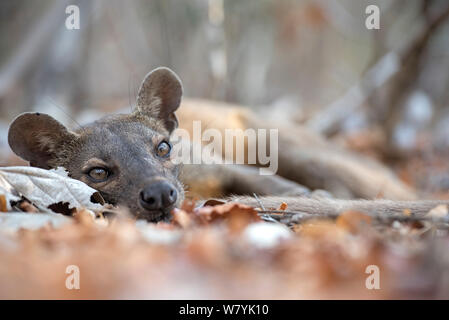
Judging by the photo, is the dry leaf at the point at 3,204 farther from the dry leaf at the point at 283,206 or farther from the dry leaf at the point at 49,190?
the dry leaf at the point at 283,206

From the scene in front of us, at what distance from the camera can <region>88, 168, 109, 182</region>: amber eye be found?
3.45 m

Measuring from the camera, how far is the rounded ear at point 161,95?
4.31 meters

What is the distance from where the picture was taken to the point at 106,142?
361 cm

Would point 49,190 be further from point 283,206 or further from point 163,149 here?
point 283,206

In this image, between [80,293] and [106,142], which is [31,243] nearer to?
[80,293]

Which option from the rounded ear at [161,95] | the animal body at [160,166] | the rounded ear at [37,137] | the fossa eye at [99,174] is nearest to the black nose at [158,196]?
the animal body at [160,166]

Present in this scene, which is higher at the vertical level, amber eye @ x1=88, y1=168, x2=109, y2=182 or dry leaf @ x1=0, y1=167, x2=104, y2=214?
amber eye @ x1=88, y1=168, x2=109, y2=182

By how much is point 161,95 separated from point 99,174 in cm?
124

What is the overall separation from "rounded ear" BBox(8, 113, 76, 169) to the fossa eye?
0.42m

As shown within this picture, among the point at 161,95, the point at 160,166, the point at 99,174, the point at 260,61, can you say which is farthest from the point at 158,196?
the point at 260,61

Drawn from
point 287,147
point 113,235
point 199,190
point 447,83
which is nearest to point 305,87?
point 447,83

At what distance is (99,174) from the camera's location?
11.4ft

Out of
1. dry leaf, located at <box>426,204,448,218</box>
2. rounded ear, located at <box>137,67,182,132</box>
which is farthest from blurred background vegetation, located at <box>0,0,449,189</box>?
dry leaf, located at <box>426,204,448,218</box>

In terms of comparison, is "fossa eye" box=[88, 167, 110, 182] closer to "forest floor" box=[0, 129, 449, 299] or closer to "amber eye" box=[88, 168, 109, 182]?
"amber eye" box=[88, 168, 109, 182]
